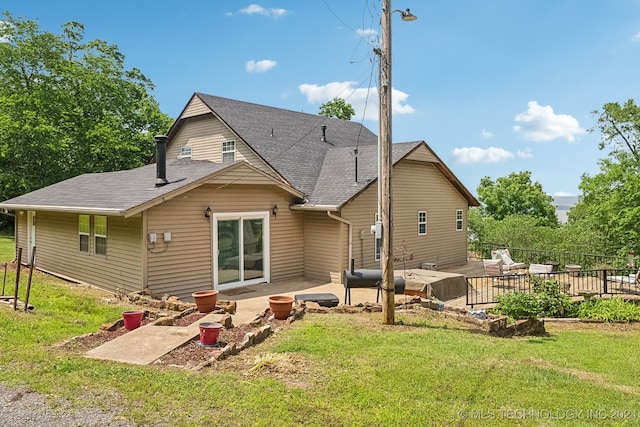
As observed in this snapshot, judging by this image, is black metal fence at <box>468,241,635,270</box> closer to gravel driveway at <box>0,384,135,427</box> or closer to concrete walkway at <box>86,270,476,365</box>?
concrete walkway at <box>86,270,476,365</box>

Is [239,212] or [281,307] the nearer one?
[281,307]

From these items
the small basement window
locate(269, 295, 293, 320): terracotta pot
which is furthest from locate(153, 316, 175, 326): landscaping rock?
the small basement window

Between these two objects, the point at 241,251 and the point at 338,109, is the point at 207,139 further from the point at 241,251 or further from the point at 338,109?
the point at 338,109

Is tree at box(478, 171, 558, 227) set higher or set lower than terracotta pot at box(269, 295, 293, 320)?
higher

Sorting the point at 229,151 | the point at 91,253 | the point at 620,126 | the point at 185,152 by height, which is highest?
the point at 620,126

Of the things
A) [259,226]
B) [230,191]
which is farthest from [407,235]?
[230,191]

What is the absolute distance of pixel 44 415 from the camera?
403cm

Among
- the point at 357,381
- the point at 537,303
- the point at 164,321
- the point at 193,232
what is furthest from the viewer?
the point at 193,232

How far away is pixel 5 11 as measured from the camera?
31109mm

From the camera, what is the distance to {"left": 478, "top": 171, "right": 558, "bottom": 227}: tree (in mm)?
41250

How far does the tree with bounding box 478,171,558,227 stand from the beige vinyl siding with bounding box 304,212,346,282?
104ft

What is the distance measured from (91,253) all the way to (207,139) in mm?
7044

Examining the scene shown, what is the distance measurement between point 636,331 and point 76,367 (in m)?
10.8

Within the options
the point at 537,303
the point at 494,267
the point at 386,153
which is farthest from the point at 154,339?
the point at 494,267
